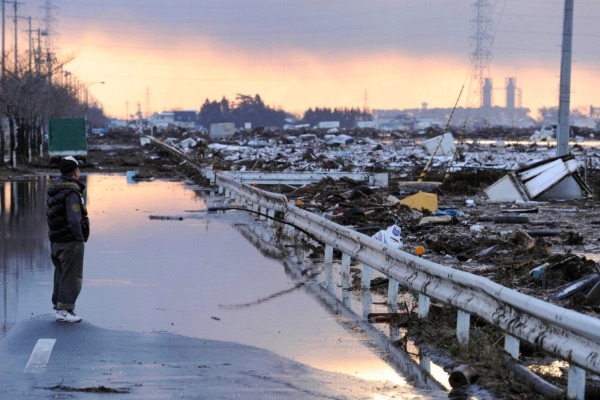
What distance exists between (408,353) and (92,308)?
4.26 metres

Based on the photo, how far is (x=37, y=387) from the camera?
7922 mm

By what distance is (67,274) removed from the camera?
11219 mm

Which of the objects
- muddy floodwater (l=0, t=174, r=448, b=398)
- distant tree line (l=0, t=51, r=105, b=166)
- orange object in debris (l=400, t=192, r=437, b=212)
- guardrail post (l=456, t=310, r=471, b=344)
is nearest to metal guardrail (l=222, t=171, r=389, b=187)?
orange object in debris (l=400, t=192, r=437, b=212)

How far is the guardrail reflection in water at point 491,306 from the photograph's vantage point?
7230 millimetres

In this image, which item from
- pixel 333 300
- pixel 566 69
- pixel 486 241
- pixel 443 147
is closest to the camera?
pixel 333 300

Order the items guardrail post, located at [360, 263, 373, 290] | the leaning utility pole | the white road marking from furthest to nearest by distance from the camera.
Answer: the leaning utility pole
guardrail post, located at [360, 263, 373, 290]
the white road marking

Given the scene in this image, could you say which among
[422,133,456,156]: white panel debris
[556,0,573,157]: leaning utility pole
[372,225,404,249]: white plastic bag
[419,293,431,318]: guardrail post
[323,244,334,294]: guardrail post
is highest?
[556,0,573,157]: leaning utility pole

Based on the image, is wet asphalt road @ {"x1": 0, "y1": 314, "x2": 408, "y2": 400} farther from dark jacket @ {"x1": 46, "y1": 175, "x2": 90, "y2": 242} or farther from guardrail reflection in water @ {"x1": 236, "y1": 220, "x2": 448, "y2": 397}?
dark jacket @ {"x1": 46, "y1": 175, "x2": 90, "y2": 242}

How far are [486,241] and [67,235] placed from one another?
9532 millimetres

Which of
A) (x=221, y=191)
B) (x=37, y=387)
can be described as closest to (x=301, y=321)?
(x=37, y=387)

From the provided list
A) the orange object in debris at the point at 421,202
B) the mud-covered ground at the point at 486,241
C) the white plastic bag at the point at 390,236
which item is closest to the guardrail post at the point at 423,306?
the mud-covered ground at the point at 486,241

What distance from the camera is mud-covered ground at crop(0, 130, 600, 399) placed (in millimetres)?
9180

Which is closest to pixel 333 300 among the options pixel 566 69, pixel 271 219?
pixel 271 219

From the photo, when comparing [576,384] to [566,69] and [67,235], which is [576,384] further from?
[566,69]
